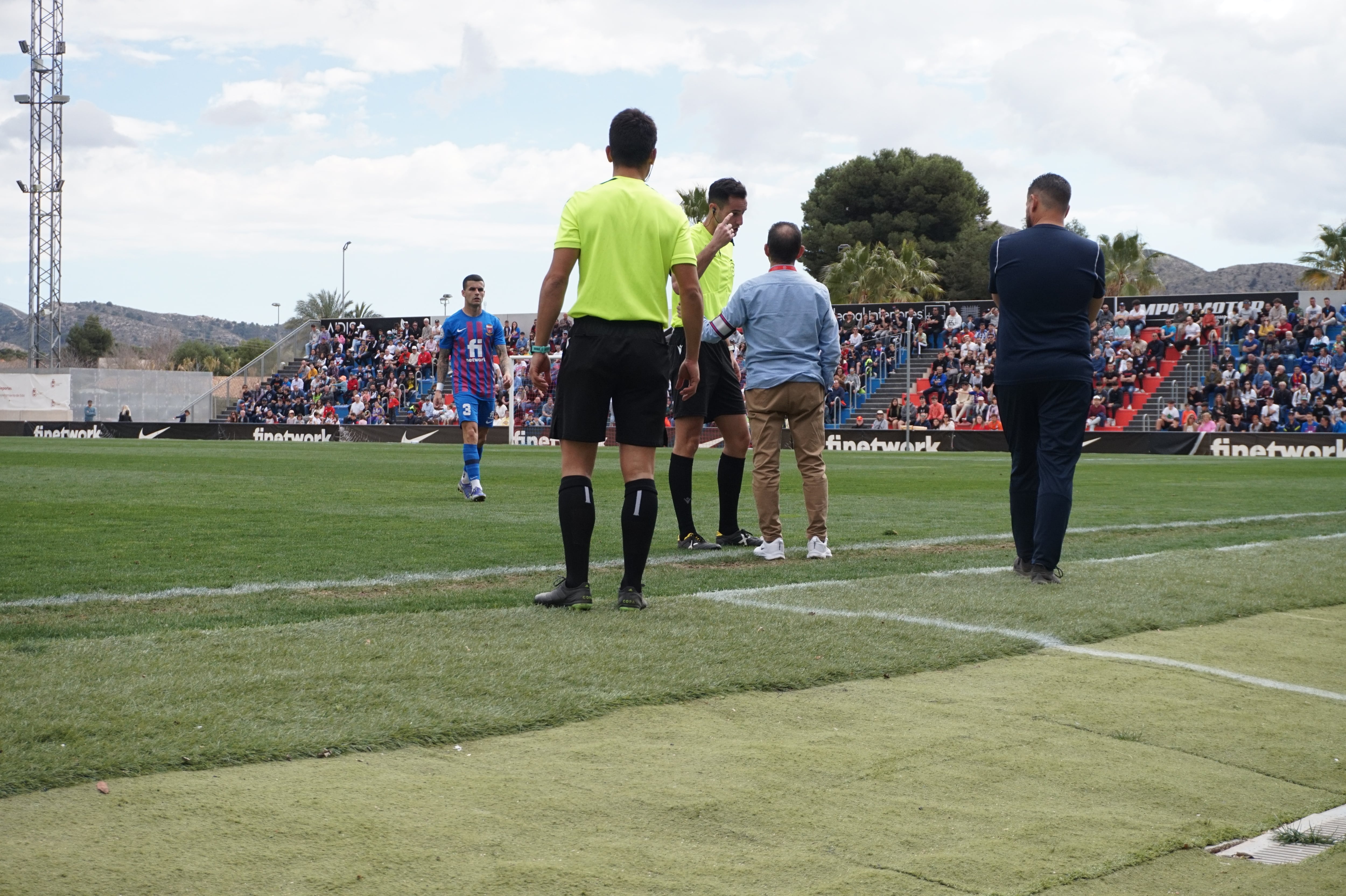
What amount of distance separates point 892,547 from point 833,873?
18.4ft

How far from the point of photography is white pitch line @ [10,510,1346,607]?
5.26 meters

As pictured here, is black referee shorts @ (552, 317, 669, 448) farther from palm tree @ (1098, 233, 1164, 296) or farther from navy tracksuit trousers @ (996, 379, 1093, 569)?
palm tree @ (1098, 233, 1164, 296)

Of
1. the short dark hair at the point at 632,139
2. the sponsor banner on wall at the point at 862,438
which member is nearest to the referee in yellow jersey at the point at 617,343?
the short dark hair at the point at 632,139

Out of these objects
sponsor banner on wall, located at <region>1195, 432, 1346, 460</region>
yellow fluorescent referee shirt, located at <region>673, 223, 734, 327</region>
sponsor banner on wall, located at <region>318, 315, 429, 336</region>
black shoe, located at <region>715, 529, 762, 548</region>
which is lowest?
black shoe, located at <region>715, 529, 762, 548</region>

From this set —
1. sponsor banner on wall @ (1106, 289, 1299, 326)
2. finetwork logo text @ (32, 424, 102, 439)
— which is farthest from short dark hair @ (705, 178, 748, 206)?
finetwork logo text @ (32, 424, 102, 439)

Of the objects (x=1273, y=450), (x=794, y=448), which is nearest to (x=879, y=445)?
(x=1273, y=450)

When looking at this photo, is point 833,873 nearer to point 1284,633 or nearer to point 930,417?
point 1284,633

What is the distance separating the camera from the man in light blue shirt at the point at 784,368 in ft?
22.9

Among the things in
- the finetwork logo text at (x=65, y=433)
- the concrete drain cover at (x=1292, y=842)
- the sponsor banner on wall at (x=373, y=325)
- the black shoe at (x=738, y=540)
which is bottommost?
the finetwork logo text at (x=65, y=433)

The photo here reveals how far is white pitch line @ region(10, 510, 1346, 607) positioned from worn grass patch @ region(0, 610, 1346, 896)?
2.79 metres

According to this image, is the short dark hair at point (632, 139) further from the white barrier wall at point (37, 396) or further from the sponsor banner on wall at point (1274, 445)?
the white barrier wall at point (37, 396)

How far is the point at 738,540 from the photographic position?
25.3ft

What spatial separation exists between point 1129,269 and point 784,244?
62.1m

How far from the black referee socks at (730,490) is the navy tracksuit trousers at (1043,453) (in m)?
1.94
